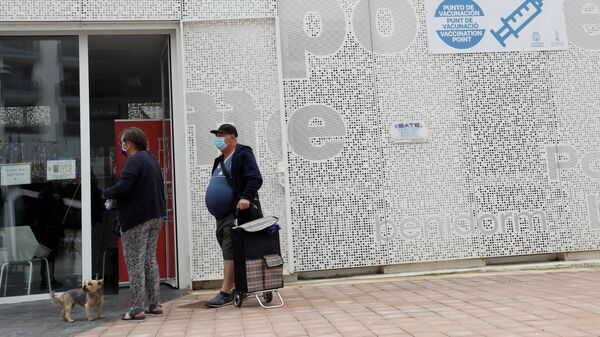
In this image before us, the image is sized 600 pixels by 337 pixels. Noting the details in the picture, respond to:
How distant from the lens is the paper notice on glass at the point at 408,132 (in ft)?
20.9

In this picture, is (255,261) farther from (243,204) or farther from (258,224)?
(243,204)

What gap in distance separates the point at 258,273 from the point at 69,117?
10.6 feet

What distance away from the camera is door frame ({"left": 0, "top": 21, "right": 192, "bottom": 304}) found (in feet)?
20.0

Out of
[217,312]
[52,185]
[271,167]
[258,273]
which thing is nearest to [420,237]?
[271,167]

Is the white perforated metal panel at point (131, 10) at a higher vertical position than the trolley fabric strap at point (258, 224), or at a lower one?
higher

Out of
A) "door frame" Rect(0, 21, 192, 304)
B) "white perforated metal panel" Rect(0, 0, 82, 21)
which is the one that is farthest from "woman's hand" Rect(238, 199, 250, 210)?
"white perforated metal panel" Rect(0, 0, 82, 21)

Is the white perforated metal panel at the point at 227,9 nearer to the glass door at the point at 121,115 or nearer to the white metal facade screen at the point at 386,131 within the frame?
the white metal facade screen at the point at 386,131

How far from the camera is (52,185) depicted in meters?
6.19

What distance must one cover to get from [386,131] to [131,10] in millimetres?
3339

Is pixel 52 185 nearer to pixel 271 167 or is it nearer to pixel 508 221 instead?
pixel 271 167

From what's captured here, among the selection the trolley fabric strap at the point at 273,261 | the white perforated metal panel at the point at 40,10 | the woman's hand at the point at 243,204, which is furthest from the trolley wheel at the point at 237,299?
the white perforated metal panel at the point at 40,10

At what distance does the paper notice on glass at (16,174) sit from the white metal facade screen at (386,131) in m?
1.72

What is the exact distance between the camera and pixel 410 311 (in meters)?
4.28

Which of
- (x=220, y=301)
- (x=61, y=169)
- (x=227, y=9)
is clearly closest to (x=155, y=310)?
(x=220, y=301)
